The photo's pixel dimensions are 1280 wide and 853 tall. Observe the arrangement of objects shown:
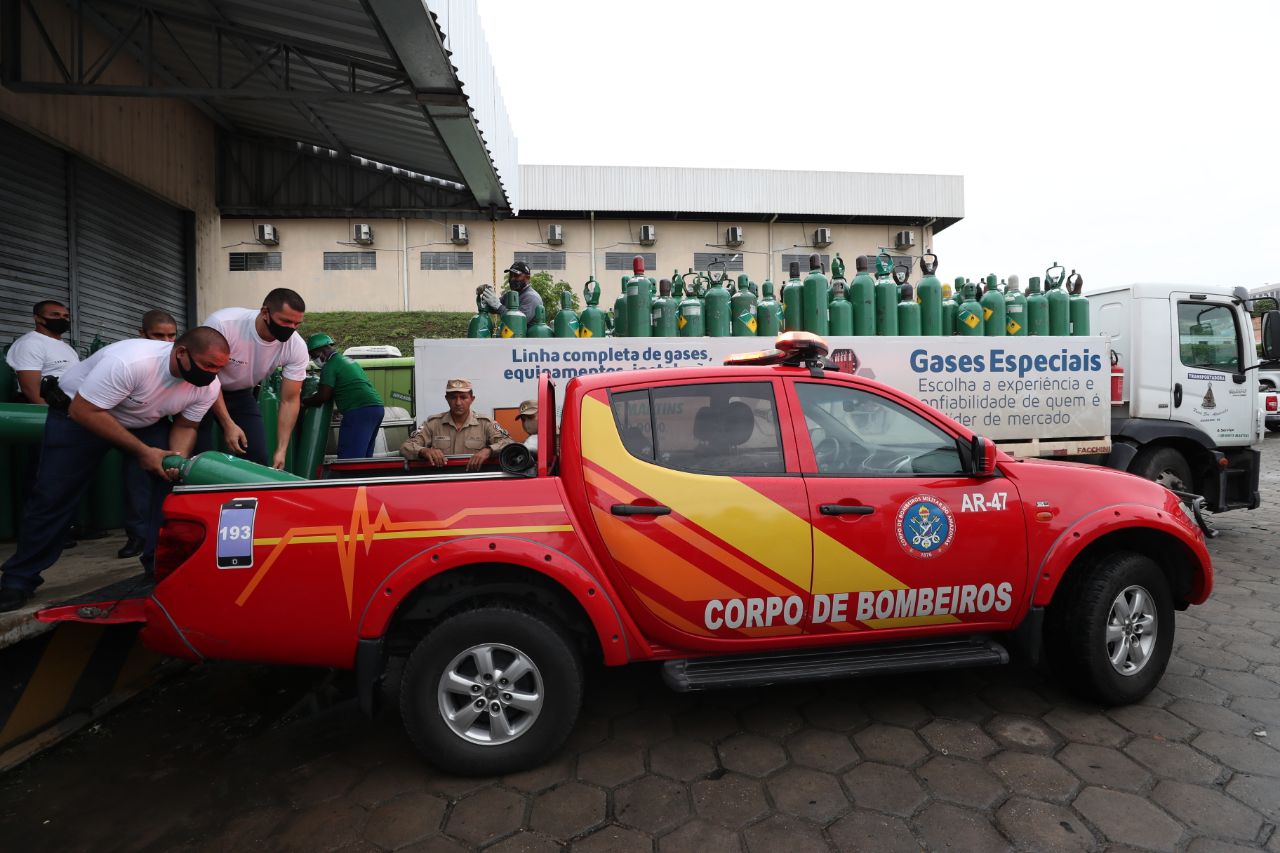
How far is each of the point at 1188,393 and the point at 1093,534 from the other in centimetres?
448

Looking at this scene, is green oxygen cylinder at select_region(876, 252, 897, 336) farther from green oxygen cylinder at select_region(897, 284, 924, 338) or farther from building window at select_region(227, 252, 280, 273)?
building window at select_region(227, 252, 280, 273)

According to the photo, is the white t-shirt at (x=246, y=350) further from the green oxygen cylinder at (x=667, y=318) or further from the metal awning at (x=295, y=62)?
A: the green oxygen cylinder at (x=667, y=318)

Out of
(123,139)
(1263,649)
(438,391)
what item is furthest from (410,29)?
Result: (1263,649)

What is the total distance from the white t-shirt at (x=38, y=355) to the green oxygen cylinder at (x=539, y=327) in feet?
11.0

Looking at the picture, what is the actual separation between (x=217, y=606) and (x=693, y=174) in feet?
81.7

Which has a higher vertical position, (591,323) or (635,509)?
(591,323)

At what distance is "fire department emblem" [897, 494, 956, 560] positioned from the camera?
280 centimetres

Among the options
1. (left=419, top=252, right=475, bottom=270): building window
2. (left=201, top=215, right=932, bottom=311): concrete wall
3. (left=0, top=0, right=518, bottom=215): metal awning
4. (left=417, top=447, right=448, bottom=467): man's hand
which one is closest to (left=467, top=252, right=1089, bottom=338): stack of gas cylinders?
(left=417, top=447, right=448, bottom=467): man's hand

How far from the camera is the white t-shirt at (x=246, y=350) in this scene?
4176mm

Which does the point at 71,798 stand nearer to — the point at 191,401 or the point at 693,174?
the point at 191,401

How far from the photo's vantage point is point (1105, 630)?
296 centimetres

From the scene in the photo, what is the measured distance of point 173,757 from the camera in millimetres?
2834

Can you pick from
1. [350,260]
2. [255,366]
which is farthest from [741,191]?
[255,366]

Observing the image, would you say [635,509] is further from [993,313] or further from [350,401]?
[993,313]
